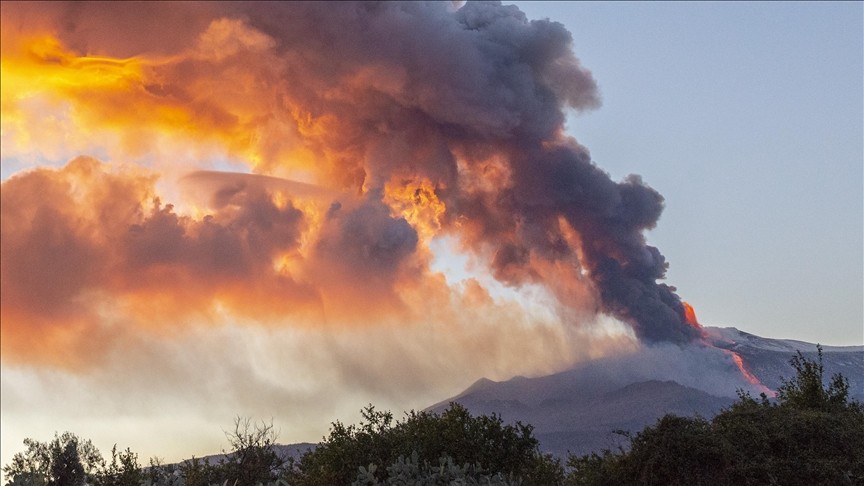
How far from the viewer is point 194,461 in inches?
2130

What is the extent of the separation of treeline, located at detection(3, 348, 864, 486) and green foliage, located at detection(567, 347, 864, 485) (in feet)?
0.14

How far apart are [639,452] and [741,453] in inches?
163

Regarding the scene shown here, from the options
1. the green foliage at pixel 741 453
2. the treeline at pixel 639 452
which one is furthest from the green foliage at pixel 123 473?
the green foliage at pixel 741 453

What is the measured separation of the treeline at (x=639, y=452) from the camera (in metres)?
32.9

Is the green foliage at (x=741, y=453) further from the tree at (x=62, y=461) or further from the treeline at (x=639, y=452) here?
the tree at (x=62, y=461)

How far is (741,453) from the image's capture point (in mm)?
34062

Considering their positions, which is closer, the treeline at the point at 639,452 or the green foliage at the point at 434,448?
the treeline at the point at 639,452

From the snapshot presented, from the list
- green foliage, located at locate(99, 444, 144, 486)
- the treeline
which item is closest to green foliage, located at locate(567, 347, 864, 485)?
the treeline

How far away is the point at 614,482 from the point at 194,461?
3047 centimetres

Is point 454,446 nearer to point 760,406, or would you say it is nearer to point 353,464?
point 353,464

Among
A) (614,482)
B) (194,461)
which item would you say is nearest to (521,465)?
(614,482)

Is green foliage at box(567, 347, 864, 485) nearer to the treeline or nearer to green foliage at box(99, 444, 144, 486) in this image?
the treeline

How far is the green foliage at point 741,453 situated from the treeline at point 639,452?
0.04 metres

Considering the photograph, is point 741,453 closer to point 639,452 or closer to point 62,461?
point 639,452
